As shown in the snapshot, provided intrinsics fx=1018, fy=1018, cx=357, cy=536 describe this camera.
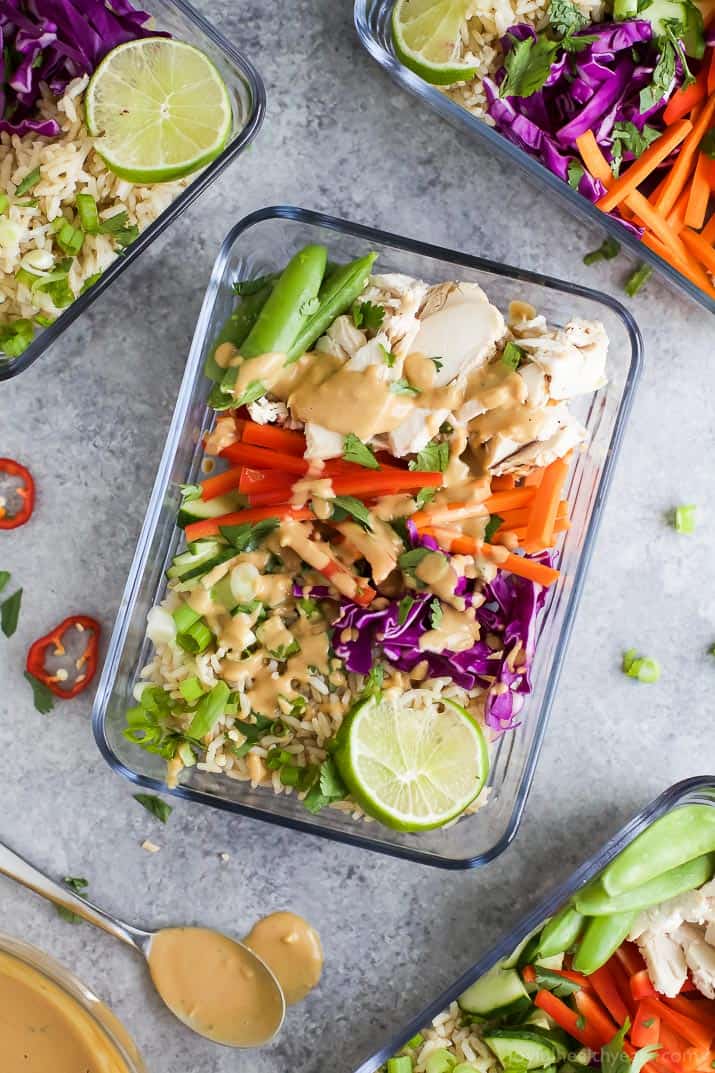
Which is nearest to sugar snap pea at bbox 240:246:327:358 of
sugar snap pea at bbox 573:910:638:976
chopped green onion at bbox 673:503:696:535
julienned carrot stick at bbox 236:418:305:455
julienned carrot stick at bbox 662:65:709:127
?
julienned carrot stick at bbox 236:418:305:455

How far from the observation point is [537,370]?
200 cm

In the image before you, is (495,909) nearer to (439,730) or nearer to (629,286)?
(439,730)

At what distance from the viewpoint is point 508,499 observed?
207 centimetres

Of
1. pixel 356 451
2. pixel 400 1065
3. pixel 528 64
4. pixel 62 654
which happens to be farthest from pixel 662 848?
pixel 528 64

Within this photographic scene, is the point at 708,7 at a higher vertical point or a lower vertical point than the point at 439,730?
higher

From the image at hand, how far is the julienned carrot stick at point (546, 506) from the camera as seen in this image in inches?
81.0

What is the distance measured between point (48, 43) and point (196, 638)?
1.22m

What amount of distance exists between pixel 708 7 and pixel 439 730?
1.66 m

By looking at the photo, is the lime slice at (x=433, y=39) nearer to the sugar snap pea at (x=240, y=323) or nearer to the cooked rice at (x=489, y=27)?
the cooked rice at (x=489, y=27)

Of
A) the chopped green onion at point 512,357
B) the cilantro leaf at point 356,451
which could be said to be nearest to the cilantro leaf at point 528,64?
the chopped green onion at point 512,357

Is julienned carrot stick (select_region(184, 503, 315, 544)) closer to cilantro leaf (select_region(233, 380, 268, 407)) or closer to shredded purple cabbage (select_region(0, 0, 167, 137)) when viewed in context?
cilantro leaf (select_region(233, 380, 268, 407))

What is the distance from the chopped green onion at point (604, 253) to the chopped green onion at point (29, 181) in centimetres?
122

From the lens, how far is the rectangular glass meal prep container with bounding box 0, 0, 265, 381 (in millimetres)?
2045

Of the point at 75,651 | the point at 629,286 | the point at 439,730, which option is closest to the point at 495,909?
the point at 439,730
